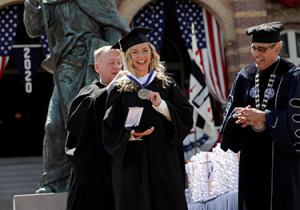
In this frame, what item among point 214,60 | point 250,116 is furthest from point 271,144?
point 214,60

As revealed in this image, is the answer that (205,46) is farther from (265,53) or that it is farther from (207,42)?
(265,53)

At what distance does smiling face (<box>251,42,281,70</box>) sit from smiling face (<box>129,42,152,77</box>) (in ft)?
2.90

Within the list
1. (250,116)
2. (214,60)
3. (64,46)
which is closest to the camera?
(250,116)

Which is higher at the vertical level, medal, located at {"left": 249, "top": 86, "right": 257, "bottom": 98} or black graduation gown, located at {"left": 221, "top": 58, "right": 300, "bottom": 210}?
medal, located at {"left": 249, "top": 86, "right": 257, "bottom": 98}

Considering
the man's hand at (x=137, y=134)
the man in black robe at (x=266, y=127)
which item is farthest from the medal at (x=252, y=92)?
the man's hand at (x=137, y=134)

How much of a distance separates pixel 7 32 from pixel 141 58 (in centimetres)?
1411

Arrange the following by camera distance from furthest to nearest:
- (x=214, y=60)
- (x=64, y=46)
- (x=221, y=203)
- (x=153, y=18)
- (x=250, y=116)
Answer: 1. (x=153, y=18)
2. (x=214, y=60)
3. (x=221, y=203)
4. (x=64, y=46)
5. (x=250, y=116)

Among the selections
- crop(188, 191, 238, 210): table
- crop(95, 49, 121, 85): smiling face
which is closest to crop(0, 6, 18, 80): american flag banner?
crop(188, 191, 238, 210): table

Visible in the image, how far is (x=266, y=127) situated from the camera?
4.69 meters

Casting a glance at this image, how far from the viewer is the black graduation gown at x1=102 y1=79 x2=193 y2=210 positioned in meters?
4.22

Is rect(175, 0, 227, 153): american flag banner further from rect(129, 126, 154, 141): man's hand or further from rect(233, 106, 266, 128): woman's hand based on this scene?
rect(129, 126, 154, 141): man's hand

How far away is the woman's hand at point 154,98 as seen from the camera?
4.27 meters

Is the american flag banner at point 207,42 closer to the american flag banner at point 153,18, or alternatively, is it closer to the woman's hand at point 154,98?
the american flag banner at point 153,18

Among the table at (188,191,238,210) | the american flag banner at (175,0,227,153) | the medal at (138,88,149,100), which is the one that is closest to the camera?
the medal at (138,88,149,100)
